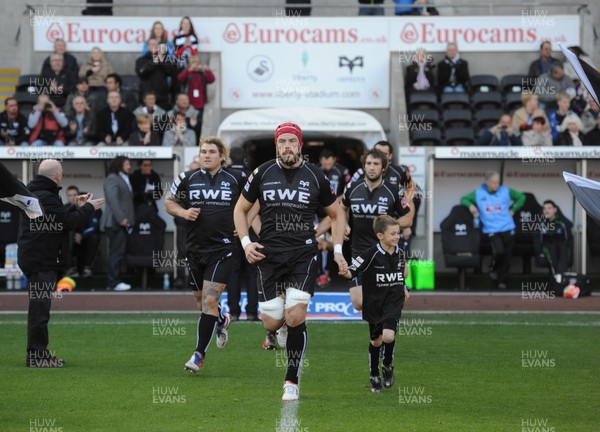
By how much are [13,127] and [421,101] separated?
8238mm

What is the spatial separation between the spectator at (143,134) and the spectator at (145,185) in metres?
0.44

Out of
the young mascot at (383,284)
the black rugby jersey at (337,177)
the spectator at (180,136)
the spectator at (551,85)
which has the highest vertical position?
the spectator at (551,85)

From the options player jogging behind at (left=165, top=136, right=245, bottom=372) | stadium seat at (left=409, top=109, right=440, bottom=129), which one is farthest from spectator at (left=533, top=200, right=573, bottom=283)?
player jogging behind at (left=165, top=136, right=245, bottom=372)

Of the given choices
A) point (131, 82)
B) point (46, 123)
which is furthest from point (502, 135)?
point (46, 123)

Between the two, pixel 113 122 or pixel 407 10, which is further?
pixel 407 10

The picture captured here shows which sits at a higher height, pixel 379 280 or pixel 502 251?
pixel 502 251

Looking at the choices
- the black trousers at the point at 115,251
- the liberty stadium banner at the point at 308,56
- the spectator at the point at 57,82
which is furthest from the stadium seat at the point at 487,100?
the spectator at the point at 57,82

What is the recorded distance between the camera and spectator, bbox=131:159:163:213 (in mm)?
21094

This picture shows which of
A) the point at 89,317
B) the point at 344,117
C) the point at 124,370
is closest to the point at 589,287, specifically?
the point at 344,117

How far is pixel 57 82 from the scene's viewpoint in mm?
23328

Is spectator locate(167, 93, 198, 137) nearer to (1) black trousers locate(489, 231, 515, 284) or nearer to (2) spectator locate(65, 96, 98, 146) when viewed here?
(2) spectator locate(65, 96, 98, 146)

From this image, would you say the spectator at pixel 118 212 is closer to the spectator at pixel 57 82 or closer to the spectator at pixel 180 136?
the spectator at pixel 180 136

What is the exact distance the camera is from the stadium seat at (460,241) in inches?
818

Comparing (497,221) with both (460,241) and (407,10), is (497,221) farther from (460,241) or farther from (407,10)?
(407,10)
